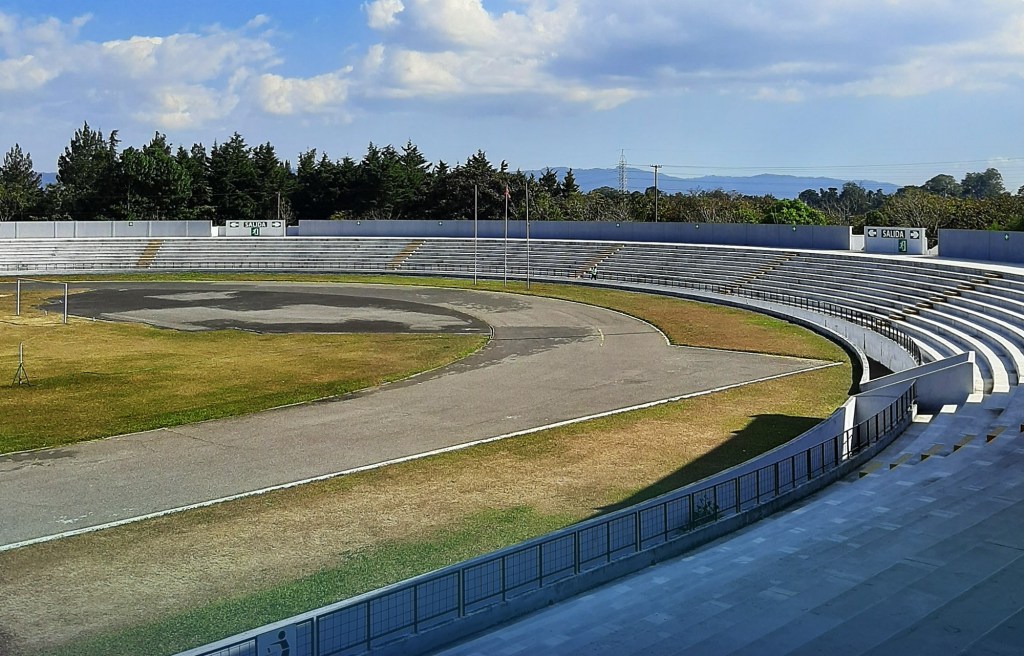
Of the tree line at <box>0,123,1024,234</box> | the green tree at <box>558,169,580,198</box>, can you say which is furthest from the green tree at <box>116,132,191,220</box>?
the green tree at <box>558,169,580,198</box>

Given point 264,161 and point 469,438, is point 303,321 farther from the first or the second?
point 264,161

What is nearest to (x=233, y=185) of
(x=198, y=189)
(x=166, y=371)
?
(x=198, y=189)

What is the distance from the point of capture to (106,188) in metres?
106

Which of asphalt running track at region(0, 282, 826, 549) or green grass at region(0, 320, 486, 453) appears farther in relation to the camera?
green grass at region(0, 320, 486, 453)

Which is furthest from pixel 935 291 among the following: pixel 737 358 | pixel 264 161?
pixel 264 161

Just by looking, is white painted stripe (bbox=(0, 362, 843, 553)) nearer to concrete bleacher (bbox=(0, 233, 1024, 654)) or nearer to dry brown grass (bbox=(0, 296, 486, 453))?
dry brown grass (bbox=(0, 296, 486, 453))

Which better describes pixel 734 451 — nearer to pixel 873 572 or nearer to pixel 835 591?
pixel 873 572

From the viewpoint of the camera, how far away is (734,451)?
23.5 meters

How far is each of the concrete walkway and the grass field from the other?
387cm

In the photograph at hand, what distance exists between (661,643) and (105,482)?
14.5m

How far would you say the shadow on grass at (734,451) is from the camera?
799 inches

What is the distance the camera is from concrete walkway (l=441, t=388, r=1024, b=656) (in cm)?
1122

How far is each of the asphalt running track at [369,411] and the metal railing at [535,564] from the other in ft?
29.5

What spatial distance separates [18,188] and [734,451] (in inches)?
5446
